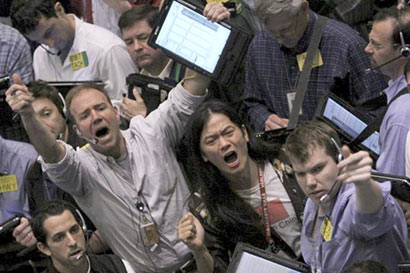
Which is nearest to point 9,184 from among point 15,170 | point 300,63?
point 15,170

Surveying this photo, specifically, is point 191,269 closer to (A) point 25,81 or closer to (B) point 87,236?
(B) point 87,236

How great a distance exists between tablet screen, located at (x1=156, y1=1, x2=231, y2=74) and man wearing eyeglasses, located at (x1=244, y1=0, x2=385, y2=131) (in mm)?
334

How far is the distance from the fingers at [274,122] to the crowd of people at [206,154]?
0.01 metres

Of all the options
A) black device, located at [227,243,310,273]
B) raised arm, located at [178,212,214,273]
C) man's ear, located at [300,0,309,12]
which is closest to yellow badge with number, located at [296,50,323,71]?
man's ear, located at [300,0,309,12]

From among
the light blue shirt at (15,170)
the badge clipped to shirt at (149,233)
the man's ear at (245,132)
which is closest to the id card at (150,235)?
the badge clipped to shirt at (149,233)

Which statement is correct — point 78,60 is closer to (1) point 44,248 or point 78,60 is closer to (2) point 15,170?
(2) point 15,170

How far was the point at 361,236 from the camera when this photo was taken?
13.5 ft

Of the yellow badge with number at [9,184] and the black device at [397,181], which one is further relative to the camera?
the yellow badge with number at [9,184]

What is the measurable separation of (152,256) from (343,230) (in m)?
1.38

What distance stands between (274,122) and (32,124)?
50.5 inches

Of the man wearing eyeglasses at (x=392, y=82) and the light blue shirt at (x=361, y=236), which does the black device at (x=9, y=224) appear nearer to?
the light blue shirt at (x=361, y=236)

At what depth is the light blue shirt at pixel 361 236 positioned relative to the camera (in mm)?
3949

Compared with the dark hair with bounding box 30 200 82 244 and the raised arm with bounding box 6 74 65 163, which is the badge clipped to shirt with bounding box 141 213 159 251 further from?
the raised arm with bounding box 6 74 65 163

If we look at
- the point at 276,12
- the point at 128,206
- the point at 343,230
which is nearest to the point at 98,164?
the point at 128,206
